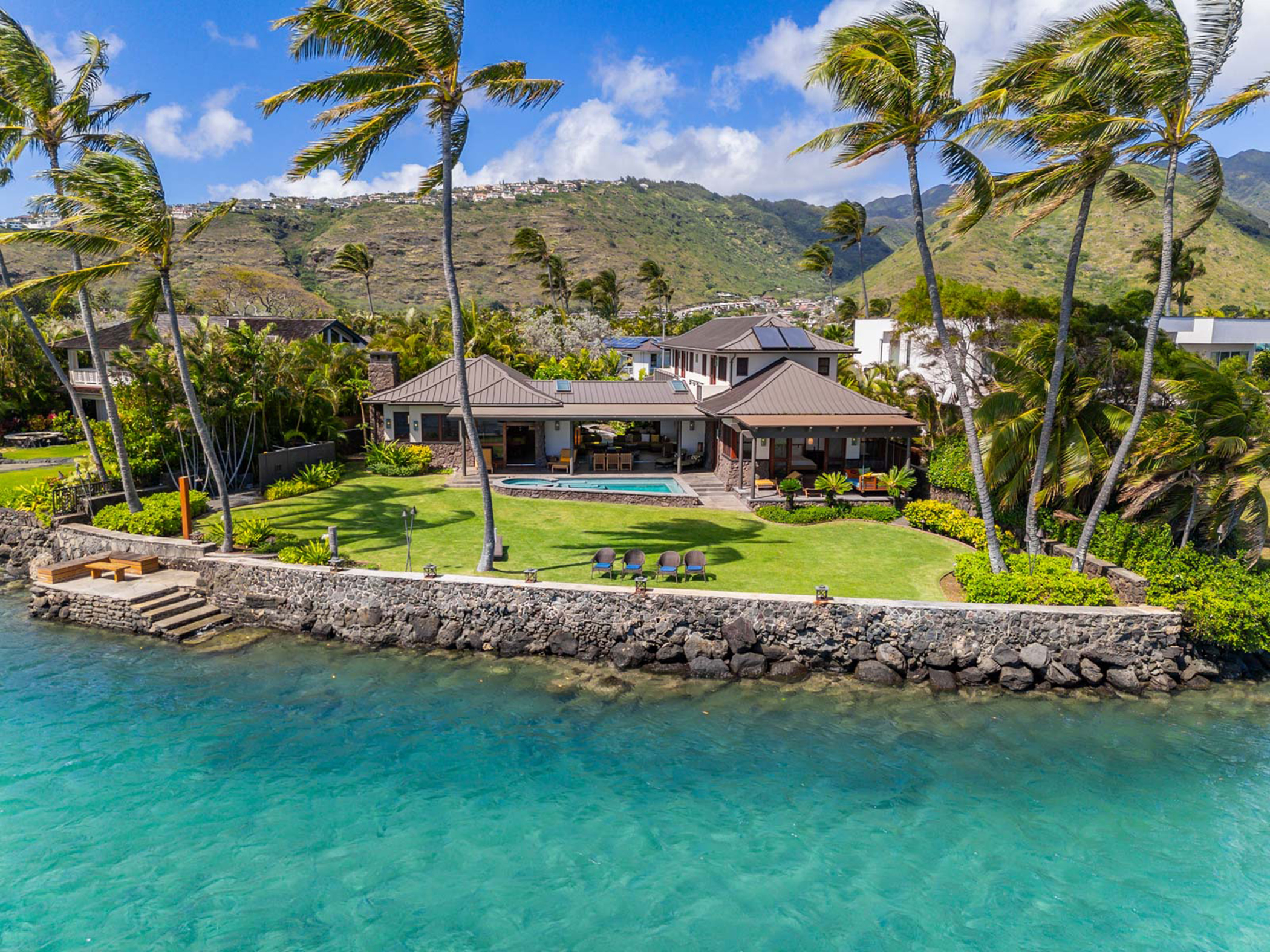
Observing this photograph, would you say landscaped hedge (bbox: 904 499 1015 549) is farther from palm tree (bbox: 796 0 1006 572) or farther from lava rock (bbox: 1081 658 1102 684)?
palm tree (bbox: 796 0 1006 572)

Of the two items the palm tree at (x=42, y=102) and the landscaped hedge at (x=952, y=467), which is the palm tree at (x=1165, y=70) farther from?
the palm tree at (x=42, y=102)

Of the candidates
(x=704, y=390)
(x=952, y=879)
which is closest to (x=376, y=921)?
(x=952, y=879)

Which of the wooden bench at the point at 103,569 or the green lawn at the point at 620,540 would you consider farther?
the wooden bench at the point at 103,569

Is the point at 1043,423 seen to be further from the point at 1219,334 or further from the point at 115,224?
the point at 1219,334

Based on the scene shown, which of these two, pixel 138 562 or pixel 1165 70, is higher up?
pixel 1165 70

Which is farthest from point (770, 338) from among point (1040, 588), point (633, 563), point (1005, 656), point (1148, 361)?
point (1005, 656)

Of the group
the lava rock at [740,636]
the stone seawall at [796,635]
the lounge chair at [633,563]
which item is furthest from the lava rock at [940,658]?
the lounge chair at [633,563]
